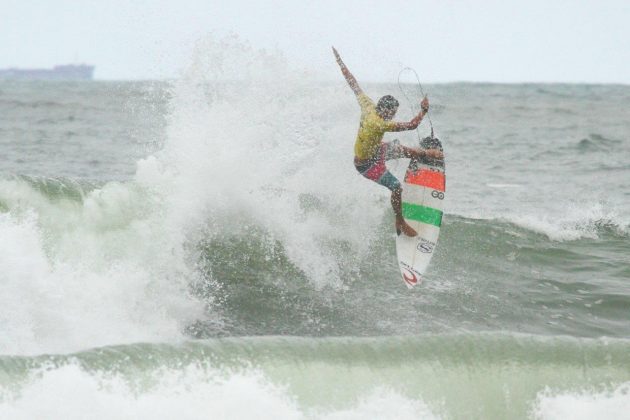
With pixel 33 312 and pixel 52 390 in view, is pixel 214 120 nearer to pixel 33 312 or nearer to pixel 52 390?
pixel 33 312

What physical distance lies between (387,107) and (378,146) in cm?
44

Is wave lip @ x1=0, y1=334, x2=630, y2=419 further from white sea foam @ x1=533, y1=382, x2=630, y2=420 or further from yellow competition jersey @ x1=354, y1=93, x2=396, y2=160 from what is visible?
yellow competition jersey @ x1=354, y1=93, x2=396, y2=160

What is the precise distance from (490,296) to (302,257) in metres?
2.13

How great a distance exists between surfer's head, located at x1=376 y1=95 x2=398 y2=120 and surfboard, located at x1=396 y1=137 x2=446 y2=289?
0.92m

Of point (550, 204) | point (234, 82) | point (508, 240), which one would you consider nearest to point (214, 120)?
point (234, 82)

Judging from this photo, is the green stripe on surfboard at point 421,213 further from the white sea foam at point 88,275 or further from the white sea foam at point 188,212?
the white sea foam at point 88,275

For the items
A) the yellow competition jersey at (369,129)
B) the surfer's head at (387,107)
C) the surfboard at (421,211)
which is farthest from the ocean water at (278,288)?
the surfer's head at (387,107)

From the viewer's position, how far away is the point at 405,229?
945cm

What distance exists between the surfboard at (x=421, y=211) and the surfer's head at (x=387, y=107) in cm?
92

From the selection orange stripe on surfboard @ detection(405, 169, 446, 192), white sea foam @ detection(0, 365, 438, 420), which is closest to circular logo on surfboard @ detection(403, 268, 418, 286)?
orange stripe on surfboard @ detection(405, 169, 446, 192)

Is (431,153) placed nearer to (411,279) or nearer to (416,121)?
(416,121)

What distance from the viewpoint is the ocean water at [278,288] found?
5395 millimetres

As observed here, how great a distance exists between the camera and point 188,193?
941 cm

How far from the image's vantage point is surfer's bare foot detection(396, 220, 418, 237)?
943cm
